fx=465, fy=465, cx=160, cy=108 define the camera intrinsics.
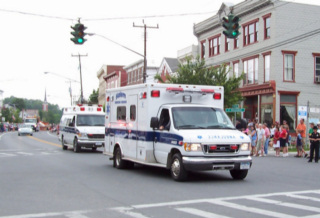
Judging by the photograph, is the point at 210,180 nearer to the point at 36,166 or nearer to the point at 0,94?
the point at 36,166

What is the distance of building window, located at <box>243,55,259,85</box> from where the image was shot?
37.1 meters

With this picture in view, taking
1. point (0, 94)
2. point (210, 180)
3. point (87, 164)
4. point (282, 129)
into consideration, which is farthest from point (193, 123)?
point (0, 94)

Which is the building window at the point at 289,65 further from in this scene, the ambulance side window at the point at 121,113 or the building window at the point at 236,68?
the ambulance side window at the point at 121,113

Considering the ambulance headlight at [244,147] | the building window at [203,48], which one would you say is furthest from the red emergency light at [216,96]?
the building window at [203,48]

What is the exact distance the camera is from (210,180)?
1288cm

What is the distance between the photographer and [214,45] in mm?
44250

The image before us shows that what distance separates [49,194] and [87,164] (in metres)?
7.45

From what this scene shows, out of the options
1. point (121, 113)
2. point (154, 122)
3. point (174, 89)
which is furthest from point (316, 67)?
point (154, 122)

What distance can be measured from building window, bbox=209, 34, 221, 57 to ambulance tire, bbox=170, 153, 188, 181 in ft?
105

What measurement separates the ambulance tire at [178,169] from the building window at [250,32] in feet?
87.5

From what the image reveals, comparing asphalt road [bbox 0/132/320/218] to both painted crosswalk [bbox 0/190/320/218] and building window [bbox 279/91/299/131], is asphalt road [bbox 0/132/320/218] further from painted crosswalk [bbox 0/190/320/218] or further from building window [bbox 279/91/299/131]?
building window [bbox 279/91/299/131]

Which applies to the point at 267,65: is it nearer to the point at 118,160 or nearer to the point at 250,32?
the point at 250,32

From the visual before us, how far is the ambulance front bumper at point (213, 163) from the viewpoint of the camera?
1184 centimetres

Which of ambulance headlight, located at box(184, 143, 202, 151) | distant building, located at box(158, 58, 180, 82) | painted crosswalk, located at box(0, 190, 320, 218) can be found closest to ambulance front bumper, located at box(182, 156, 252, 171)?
ambulance headlight, located at box(184, 143, 202, 151)
